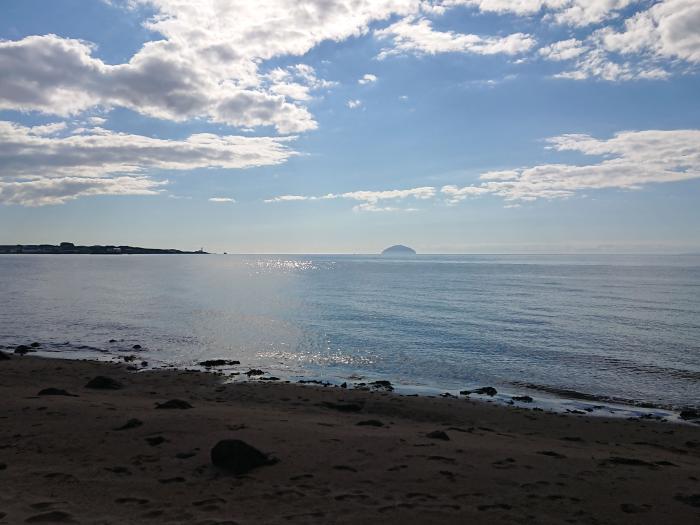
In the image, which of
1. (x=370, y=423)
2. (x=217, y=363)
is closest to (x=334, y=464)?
(x=370, y=423)

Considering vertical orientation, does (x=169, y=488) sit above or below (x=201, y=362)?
above

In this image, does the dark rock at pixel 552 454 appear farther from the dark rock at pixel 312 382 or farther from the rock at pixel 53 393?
the rock at pixel 53 393

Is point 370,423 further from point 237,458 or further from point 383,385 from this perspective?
point 383,385

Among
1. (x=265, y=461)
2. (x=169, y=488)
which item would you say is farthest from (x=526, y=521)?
(x=169, y=488)

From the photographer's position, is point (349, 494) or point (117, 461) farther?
point (117, 461)

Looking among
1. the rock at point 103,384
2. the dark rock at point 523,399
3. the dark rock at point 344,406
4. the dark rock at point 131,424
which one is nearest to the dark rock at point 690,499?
the dark rock at point 344,406

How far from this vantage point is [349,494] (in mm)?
10359

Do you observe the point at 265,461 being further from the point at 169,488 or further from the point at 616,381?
the point at 616,381

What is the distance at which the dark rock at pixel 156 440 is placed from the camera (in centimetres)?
1341

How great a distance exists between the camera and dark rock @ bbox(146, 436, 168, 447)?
13.4 m

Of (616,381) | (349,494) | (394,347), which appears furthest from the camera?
(394,347)

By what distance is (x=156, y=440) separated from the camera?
13570 mm

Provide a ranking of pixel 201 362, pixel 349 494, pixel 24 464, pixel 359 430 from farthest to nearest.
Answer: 1. pixel 201 362
2. pixel 359 430
3. pixel 24 464
4. pixel 349 494

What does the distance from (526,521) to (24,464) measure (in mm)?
11317
